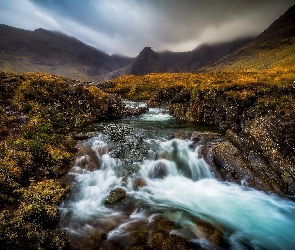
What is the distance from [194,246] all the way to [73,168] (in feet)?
28.2

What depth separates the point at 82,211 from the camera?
1060 centimetres

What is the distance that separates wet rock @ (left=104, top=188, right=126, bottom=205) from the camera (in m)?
11.0

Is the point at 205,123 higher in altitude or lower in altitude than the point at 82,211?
higher

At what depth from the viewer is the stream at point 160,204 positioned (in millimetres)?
8672

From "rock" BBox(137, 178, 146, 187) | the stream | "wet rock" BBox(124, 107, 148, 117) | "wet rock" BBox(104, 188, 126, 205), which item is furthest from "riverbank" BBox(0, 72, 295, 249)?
"rock" BBox(137, 178, 146, 187)

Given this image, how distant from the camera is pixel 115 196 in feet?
37.0

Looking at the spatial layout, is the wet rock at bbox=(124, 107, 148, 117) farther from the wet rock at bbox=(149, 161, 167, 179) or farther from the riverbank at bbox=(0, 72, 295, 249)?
the wet rock at bbox=(149, 161, 167, 179)

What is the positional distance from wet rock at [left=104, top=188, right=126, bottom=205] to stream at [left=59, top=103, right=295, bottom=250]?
57mm

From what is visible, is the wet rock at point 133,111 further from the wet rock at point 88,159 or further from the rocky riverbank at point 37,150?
the wet rock at point 88,159

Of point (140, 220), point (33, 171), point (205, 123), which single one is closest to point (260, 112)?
point (205, 123)

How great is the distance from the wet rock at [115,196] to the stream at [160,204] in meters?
0.06

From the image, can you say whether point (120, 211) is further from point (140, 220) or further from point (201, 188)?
point (201, 188)

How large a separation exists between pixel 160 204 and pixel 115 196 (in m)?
2.34

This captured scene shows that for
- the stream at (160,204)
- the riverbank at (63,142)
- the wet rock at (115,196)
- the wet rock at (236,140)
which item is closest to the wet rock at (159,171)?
the stream at (160,204)
